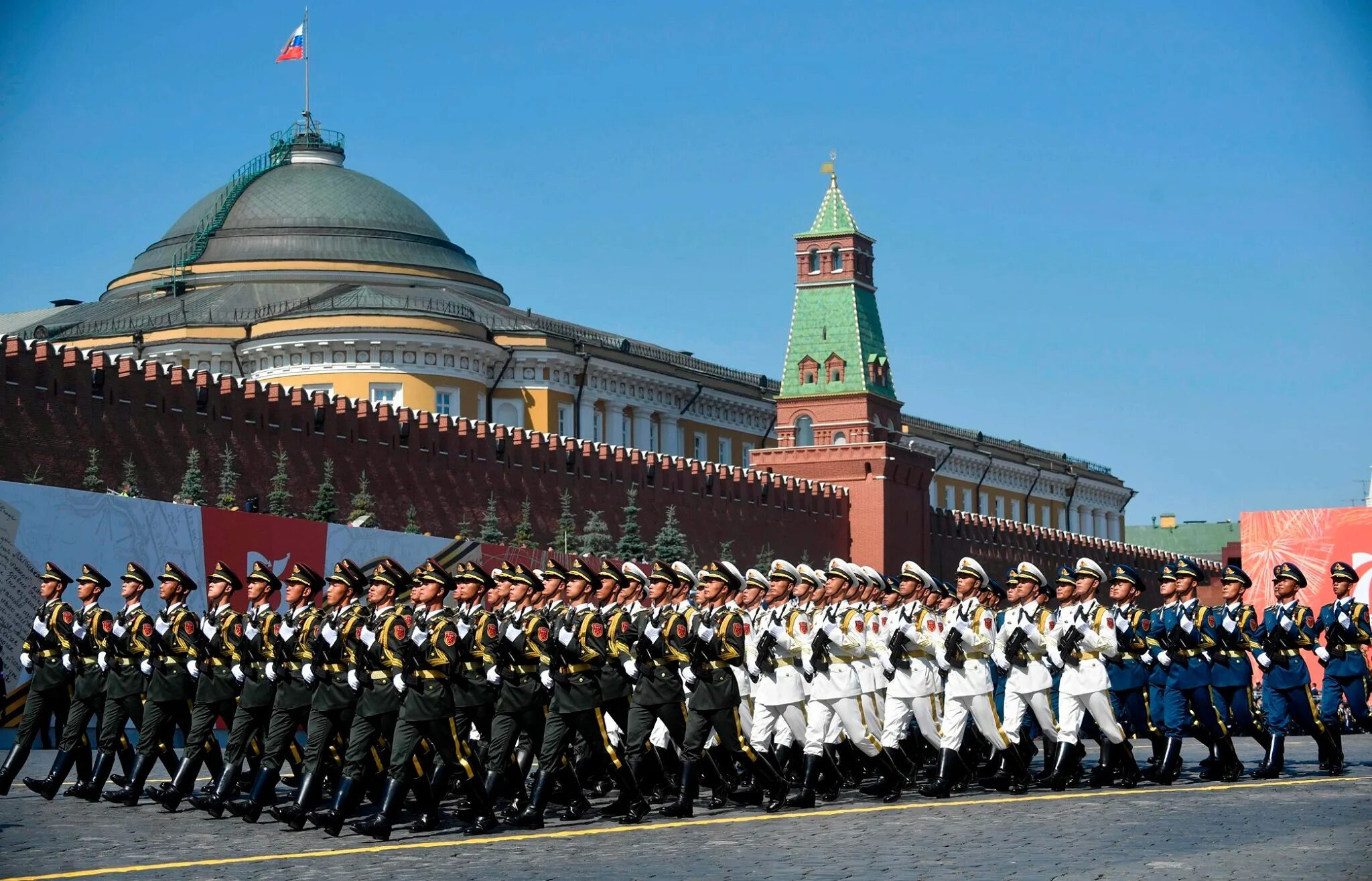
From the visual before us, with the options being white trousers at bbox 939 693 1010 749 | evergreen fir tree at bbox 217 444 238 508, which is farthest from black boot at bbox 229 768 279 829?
evergreen fir tree at bbox 217 444 238 508

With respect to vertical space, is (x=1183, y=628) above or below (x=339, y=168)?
below

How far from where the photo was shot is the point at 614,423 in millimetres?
59938

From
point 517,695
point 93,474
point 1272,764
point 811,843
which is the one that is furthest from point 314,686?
point 93,474

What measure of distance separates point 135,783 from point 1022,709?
6.05 meters

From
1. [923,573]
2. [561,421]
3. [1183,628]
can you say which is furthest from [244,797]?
[561,421]

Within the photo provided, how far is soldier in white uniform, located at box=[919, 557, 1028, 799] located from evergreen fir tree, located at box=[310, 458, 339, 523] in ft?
69.0

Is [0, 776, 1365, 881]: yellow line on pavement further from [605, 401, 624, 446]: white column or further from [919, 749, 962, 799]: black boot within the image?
[605, 401, 624, 446]: white column

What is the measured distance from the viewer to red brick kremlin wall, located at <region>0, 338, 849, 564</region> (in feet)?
108

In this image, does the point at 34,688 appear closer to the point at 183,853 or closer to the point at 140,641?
the point at 140,641

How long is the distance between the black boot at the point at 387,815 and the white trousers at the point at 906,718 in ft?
13.8

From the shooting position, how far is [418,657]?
41.1 ft

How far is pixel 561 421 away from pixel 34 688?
42.4 m

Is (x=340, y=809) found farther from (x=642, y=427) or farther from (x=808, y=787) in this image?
(x=642, y=427)

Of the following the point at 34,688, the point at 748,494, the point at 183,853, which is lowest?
the point at 183,853
